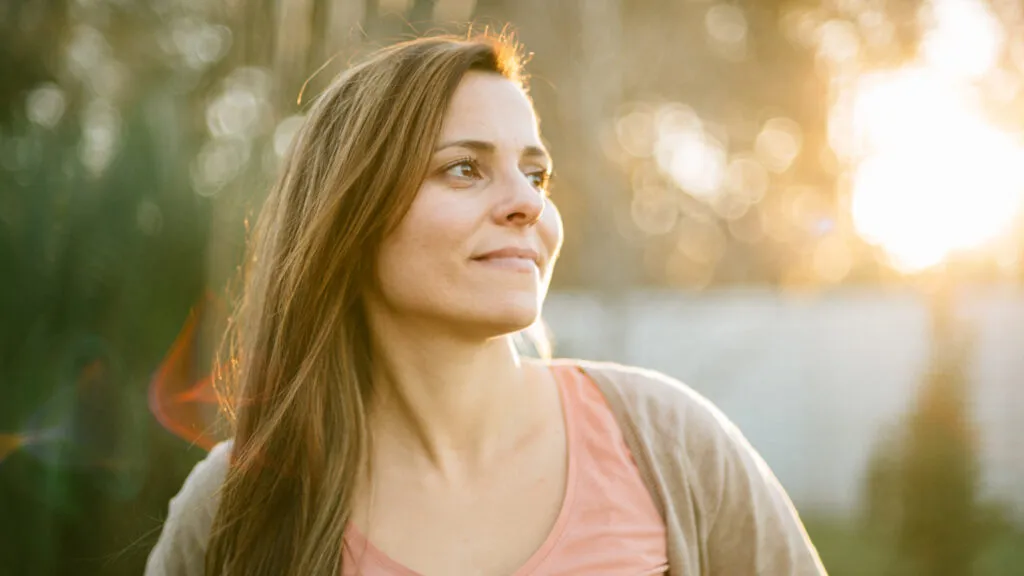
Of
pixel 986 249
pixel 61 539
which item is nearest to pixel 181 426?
pixel 61 539

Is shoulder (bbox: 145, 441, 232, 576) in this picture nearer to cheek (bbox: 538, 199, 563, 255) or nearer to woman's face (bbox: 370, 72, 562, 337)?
woman's face (bbox: 370, 72, 562, 337)

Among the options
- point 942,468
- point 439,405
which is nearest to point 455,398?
point 439,405

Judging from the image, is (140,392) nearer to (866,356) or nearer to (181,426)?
(181,426)

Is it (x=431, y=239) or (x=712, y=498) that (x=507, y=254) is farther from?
(x=712, y=498)

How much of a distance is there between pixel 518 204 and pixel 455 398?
41 cm

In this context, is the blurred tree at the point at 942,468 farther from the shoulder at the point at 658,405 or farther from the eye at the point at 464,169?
the eye at the point at 464,169

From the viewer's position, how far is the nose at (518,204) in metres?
1.54

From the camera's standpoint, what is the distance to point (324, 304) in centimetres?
170

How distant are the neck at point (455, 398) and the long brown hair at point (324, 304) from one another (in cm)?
12

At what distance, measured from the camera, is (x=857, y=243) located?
22.0ft

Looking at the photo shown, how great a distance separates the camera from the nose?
154cm

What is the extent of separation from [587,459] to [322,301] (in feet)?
2.01

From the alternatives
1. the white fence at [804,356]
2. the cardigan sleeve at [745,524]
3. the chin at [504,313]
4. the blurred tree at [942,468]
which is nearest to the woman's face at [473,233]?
the chin at [504,313]

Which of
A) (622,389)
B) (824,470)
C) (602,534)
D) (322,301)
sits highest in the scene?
(322,301)
